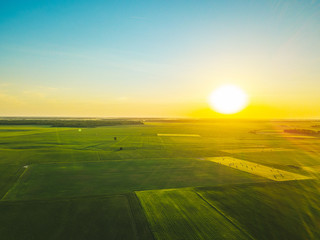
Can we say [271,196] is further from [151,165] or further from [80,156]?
[80,156]

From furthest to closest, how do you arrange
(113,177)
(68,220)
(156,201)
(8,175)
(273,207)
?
(113,177)
(8,175)
(156,201)
(273,207)
(68,220)

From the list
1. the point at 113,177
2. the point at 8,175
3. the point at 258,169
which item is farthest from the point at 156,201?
the point at 8,175

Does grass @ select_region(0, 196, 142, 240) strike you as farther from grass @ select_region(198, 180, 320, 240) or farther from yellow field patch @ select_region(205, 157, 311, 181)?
yellow field patch @ select_region(205, 157, 311, 181)

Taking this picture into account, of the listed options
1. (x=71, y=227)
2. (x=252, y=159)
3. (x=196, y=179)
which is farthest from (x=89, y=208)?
(x=252, y=159)

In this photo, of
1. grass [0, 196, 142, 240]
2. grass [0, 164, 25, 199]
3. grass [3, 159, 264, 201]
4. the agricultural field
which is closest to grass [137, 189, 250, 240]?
the agricultural field

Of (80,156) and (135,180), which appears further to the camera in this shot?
(80,156)

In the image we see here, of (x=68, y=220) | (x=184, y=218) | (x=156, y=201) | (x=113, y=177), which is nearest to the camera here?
(x=68, y=220)

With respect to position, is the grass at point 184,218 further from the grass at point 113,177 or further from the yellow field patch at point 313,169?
the yellow field patch at point 313,169

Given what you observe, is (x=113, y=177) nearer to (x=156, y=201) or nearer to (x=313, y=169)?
(x=156, y=201)

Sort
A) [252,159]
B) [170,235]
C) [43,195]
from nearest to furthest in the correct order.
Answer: [170,235]
[43,195]
[252,159]
